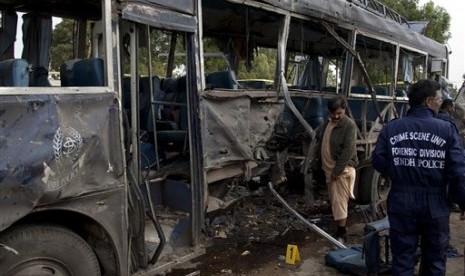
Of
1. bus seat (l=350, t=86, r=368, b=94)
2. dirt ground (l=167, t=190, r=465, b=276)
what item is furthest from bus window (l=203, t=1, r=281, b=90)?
dirt ground (l=167, t=190, r=465, b=276)

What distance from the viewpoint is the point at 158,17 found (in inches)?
134

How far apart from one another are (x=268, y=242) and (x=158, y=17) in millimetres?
2999

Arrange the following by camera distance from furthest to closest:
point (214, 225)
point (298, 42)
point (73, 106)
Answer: point (298, 42) < point (214, 225) < point (73, 106)

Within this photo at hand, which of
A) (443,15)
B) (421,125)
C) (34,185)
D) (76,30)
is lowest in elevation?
(34,185)

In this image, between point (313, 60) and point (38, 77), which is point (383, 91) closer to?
point (313, 60)

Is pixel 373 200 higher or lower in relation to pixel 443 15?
lower

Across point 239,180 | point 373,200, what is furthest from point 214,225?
point 373,200

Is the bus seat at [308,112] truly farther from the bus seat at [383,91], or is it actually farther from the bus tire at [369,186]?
the bus seat at [383,91]

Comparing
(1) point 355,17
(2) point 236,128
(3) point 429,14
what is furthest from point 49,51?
(3) point 429,14

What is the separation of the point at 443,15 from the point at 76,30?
22.0m

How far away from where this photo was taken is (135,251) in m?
3.43

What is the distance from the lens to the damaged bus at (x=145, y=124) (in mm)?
2586

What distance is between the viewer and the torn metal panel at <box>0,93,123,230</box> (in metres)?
2.41

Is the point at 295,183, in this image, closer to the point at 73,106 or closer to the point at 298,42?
the point at 298,42
